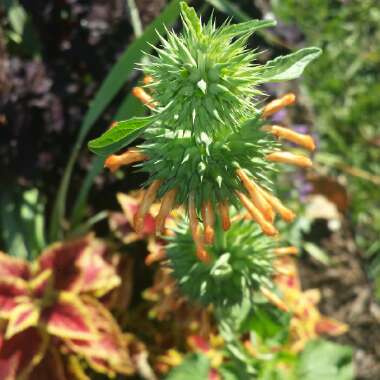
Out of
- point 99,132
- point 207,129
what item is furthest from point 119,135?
point 99,132

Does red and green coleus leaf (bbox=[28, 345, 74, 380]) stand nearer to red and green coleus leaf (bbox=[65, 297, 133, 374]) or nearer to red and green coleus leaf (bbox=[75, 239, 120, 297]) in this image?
red and green coleus leaf (bbox=[65, 297, 133, 374])

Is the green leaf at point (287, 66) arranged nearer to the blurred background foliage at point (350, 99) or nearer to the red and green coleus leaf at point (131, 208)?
the red and green coleus leaf at point (131, 208)

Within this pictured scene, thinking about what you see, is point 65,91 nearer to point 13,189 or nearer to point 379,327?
point 13,189

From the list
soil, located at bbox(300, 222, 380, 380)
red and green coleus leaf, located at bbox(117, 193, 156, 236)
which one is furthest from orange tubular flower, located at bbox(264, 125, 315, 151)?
soil, located at bbox(300, 222, 380, 380)

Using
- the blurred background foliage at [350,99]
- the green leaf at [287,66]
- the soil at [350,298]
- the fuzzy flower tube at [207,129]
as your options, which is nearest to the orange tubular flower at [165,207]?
the fuzzy flower tube at [207,129]

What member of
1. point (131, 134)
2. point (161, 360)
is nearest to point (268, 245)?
point (131, 134)

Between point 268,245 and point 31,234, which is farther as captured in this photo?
point 31,234
